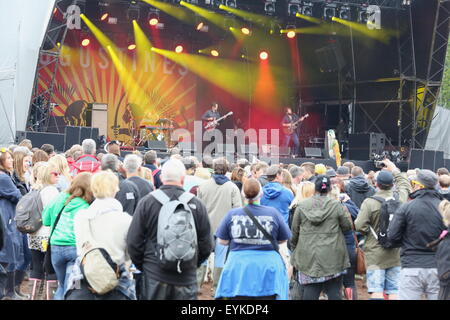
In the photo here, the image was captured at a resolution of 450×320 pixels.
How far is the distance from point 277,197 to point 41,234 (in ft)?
8.08

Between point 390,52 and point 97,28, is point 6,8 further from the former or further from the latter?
point 390,52

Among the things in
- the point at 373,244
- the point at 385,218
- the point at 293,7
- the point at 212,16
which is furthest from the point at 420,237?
the point at 212,16

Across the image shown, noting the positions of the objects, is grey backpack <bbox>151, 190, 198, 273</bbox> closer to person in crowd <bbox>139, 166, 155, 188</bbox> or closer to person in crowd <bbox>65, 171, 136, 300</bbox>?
person in crowd <bbox>65, 171, 136, 300</bbox>

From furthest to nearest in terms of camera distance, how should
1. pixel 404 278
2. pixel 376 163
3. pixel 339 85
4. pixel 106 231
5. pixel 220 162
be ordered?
pixel 339 85 → pixel 376 163 → pixel 220 162 → pixel 404 278 → pixel 106 231

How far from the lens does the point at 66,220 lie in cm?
534

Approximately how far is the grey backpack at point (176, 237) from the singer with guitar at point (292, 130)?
16.0m

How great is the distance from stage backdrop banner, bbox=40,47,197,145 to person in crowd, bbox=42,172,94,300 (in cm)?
1428

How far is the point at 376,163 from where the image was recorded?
58.0ft

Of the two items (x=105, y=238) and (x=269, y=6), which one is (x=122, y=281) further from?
(x=269, y=6)

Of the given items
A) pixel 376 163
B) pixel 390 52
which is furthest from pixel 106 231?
pixel 390 52

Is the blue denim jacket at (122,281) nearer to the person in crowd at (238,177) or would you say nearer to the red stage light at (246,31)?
the person in crowd at (238,177)

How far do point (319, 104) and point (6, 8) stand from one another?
35.1 ft

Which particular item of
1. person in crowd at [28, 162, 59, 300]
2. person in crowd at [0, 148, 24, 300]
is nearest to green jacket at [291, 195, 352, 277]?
person in crowd at [28, 162, 59, 300]

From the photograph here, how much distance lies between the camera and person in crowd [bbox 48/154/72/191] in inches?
257
